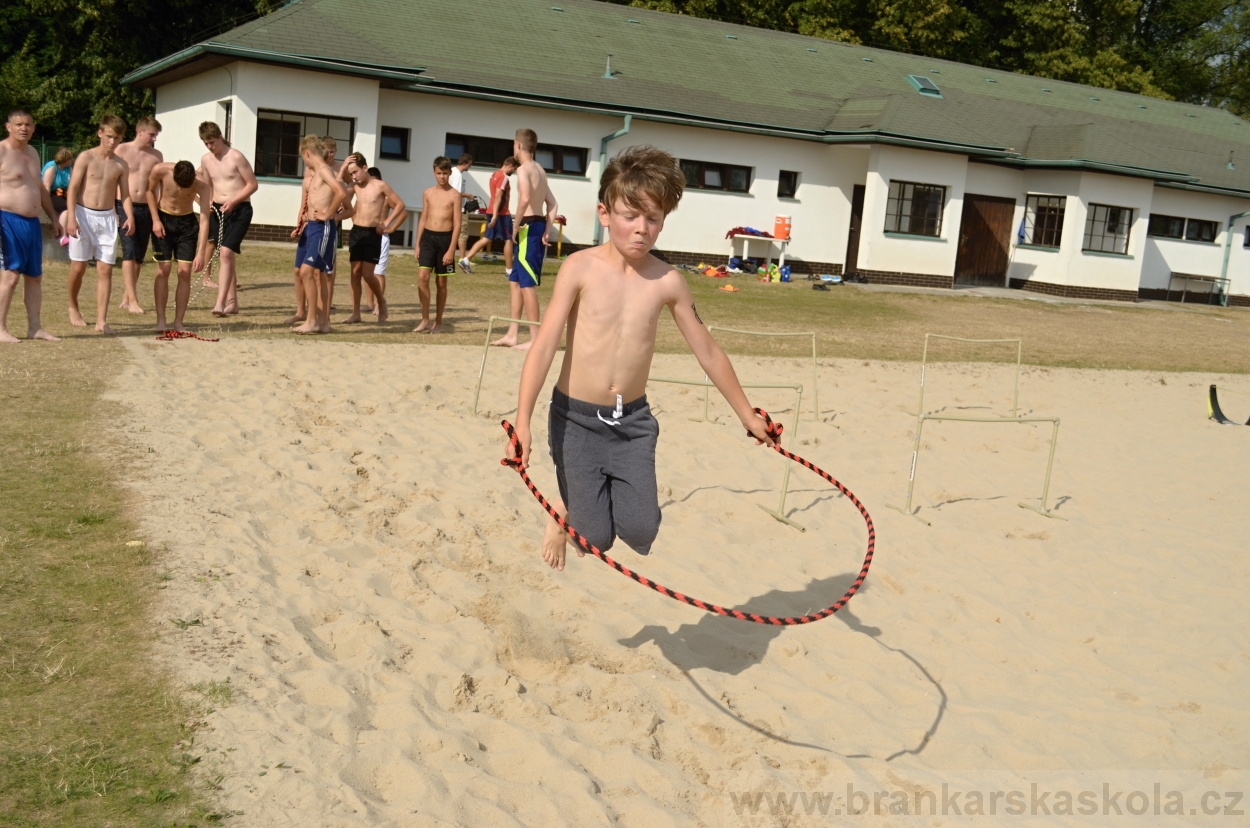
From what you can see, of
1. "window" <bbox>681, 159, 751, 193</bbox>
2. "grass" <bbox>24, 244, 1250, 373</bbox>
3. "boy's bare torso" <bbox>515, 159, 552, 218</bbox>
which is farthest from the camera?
"window" <bbox>681, 159, 751, 193</bbox>

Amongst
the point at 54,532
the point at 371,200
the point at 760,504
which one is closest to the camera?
the point at 54,532

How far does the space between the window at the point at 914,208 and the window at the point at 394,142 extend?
39.9ft

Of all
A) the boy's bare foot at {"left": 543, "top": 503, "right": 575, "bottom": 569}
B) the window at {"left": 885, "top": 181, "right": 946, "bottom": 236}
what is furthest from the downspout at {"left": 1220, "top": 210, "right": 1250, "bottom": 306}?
the boy's bare foot at {"left": 543, "top": 503, "right": 575, "bottom": 569}

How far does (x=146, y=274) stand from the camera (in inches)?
671

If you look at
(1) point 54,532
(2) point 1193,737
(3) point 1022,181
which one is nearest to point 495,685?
(1) point 54,532

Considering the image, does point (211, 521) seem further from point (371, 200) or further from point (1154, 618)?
point (371, 200)

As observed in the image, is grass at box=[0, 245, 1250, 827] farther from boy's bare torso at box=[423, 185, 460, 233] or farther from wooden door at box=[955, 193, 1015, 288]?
wooden door at box=[955, 193, 1015, 288]

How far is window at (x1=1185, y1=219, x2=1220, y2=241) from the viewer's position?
34188mm

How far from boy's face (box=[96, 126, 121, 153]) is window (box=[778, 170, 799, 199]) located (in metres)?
20.4

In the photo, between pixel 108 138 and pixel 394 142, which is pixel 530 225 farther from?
pixel 394 142

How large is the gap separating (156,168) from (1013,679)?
32.3ft

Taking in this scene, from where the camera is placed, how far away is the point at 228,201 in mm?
13344

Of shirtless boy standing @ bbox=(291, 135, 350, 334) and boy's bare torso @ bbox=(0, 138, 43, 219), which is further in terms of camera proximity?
shirtless boy standing @ bbox=(291, 135, 350, 334)

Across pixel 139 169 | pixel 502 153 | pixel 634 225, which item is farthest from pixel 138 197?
pixel 502 153
